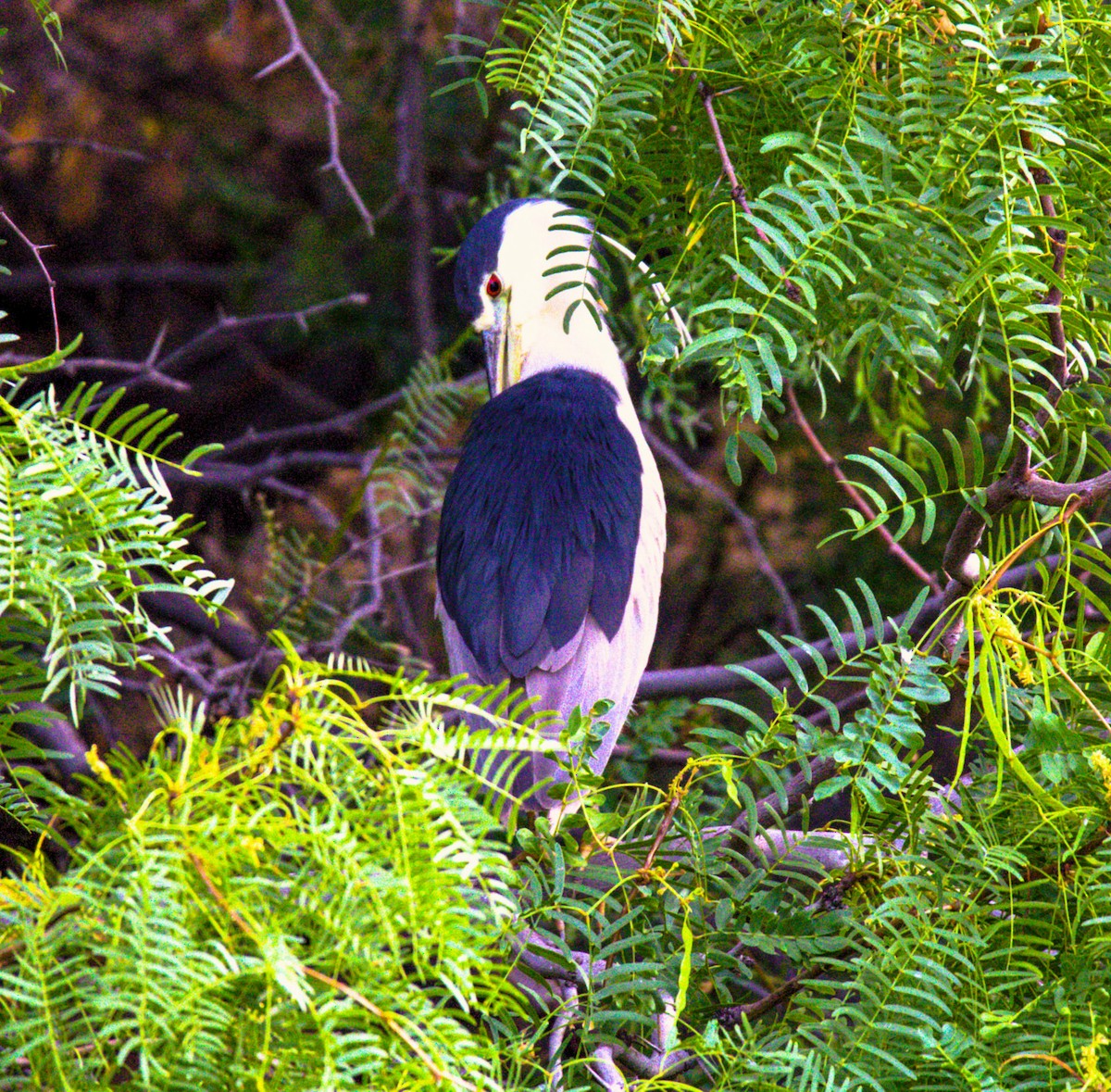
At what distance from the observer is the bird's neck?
2.19 metres

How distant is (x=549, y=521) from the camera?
6.12 ft

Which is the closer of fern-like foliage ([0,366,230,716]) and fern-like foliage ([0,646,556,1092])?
fern-like foliage ([0,646,556,1092])

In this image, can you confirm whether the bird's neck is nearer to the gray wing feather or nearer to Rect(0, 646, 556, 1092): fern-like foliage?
the gray wing feather

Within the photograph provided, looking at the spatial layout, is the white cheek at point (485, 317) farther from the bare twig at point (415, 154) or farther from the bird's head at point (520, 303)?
the bare twig at point (415, 154)

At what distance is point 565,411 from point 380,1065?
5.00 ft

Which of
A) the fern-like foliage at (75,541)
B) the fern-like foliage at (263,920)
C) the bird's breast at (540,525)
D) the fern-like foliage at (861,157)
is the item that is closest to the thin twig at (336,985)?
the fern-like foliage at (263,920)

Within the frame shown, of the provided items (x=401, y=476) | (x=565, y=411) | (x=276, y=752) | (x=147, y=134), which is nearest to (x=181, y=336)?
(x=147, y=134)

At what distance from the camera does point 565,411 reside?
2016mm

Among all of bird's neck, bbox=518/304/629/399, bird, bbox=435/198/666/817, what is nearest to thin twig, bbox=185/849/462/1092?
bird, bbox=435/198/666/817

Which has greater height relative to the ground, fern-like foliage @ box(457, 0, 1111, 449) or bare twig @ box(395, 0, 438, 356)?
fern-like foliage @ box(457, 0, 1111, 449)

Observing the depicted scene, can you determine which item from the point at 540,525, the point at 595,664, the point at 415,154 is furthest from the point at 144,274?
the point at 595,664

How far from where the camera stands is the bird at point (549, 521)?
5.90 feet

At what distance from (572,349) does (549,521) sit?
1.45ft

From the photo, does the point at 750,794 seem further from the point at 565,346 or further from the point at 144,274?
the point at 144,274
